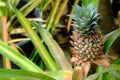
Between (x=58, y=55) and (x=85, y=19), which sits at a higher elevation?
(x=85, y=19)

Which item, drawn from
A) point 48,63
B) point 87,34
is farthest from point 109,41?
point 48,63

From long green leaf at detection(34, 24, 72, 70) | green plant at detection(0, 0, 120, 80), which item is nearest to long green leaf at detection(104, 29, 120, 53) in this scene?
green plant at detection(0, 0, 120, 80)

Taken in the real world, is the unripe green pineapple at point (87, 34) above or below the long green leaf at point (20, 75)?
above

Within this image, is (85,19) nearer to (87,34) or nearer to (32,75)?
(87,34)

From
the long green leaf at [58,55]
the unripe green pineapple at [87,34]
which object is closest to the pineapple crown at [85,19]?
the unripe green pineapple at [87,34]

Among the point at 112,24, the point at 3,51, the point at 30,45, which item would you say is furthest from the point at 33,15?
the point at 3,51

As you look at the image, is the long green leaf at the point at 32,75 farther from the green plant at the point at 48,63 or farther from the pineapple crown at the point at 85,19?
the pineapple crown at the point at 85,19

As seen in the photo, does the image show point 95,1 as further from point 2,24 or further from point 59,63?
point 2,24
